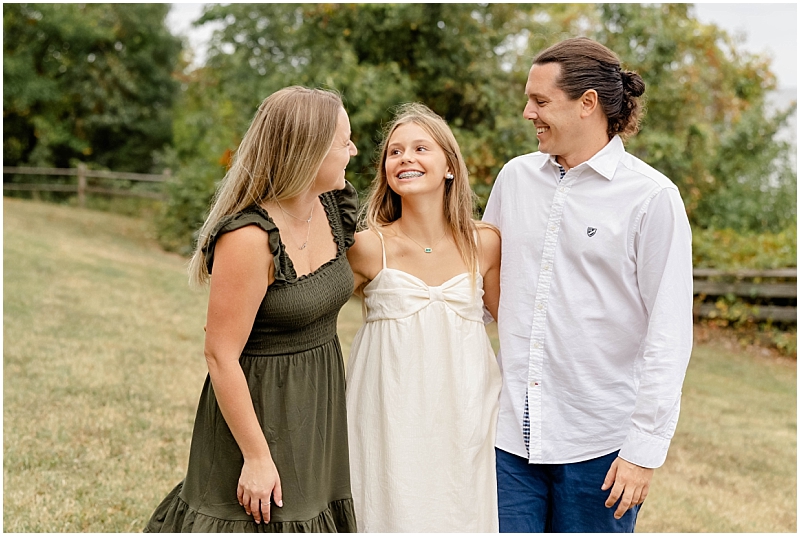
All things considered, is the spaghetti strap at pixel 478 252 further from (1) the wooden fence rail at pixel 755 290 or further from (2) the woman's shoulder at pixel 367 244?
(1) the wooden fence rail at pixel 755 290

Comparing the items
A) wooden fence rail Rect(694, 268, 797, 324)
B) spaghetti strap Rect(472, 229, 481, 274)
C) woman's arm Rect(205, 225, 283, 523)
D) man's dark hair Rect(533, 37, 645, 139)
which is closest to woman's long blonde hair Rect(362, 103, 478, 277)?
spaghetti strap Rect(472, 229, 481, 274)

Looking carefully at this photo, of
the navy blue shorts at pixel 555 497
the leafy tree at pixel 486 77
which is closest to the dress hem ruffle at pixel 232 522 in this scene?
the navy blue shorts at pixel 555 497

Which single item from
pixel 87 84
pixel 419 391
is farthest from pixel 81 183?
pixel 419 391

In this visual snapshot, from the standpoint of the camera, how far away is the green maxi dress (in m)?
2.17

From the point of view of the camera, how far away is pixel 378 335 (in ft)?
8.39

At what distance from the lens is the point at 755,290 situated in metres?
9.66

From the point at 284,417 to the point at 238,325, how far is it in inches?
12.7

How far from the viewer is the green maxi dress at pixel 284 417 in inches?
85.5

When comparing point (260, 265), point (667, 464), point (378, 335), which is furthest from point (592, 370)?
point (667, 464)

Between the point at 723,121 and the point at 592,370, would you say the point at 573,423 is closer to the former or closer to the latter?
the point at 592,370

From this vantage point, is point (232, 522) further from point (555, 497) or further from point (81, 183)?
point (81, 183)

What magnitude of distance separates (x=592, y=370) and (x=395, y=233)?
76 centimetres

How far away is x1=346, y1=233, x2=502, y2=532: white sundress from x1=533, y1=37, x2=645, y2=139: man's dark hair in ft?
2.28

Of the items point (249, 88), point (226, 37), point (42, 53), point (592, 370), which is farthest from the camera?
point (42, 53)
